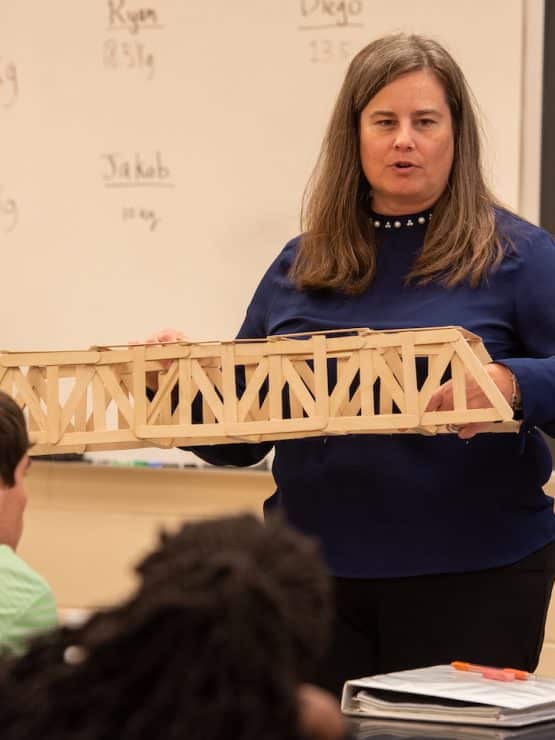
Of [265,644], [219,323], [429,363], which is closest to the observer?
[265,644]

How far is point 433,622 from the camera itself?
1552 mm

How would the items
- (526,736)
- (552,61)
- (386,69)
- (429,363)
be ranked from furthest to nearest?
1. (552,61)
2. (386,69)
3. (429,363)
4. (526,736)

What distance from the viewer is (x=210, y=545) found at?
616 mm

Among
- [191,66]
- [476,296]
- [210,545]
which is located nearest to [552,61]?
[191,66]

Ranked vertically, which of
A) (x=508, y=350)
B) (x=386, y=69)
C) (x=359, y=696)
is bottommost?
(x=359, y=696)

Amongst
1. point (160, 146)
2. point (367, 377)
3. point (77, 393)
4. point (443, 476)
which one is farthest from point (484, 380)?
→ point (160, 146)

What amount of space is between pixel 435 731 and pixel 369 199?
0.85m

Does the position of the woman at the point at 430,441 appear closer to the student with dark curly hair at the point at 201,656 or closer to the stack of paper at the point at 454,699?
the stack of paper at the point at 454,699

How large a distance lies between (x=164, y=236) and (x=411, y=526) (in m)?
1.50

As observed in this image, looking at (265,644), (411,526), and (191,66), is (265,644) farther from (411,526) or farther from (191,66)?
(191,66)

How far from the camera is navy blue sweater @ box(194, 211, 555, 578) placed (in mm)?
1569

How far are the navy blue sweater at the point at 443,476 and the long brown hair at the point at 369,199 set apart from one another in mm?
38

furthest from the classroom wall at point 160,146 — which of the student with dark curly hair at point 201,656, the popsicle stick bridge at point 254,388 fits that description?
the student with dark curly hair at point 201,656

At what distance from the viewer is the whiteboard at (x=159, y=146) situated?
2766 millimetres
